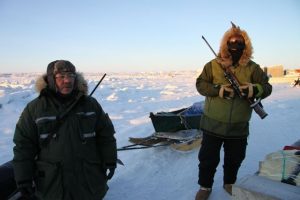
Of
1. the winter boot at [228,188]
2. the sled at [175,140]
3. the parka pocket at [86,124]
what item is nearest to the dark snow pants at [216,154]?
the winter boot at [228,188]

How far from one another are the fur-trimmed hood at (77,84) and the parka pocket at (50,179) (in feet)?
2.03

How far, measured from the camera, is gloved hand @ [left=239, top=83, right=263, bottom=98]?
3.22 m

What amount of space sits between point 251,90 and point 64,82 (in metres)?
1.87

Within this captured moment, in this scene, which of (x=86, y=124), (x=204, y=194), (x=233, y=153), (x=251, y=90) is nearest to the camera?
(x=86, y=124)

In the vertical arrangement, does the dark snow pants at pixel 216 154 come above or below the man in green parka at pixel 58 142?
below

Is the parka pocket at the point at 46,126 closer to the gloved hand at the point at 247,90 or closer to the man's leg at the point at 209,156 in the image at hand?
the man's leg at the point at 209,156

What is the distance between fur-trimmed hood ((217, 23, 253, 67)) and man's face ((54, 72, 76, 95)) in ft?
5.48

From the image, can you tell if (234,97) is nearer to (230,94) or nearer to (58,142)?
(230,94)

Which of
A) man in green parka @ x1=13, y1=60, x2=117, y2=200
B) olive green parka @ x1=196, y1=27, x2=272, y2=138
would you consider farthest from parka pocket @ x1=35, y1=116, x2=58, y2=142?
olive green parka @ x1=196, y1=27, x2=272, y2=138

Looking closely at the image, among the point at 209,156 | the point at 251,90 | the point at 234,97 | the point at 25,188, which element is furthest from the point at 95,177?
the point at 251,90

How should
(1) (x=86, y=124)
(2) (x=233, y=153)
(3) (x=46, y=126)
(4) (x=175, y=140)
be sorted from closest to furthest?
(3) (x=46, y=126)
(1) (x=86, y=124)
(2) (x=233, y=153)
(4) (x=175, y=140)

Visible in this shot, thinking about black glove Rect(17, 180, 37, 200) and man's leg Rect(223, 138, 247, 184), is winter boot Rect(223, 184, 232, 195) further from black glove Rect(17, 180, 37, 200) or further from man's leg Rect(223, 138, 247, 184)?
black glove Rect(17, 180, 37, 200)

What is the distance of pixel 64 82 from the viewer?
8.39 ft

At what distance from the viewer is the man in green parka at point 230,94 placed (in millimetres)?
3320
